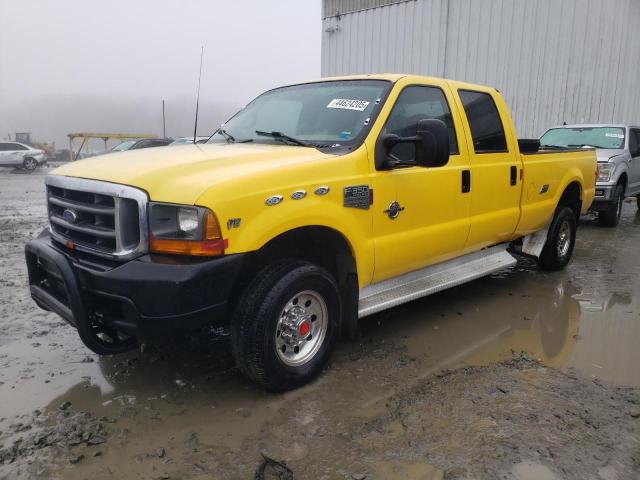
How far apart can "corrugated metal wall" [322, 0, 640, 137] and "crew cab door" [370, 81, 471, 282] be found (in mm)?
11701

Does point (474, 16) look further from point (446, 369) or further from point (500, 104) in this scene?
point (446, 369)

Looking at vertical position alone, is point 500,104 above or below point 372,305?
above

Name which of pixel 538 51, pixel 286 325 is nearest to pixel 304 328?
pixel 286 325

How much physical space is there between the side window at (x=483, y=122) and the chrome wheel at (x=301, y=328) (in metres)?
2.07

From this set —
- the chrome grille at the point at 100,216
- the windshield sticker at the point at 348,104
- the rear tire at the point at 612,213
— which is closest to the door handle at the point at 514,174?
the windshield sticker at the point at 348,104

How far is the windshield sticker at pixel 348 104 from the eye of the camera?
3664 mm

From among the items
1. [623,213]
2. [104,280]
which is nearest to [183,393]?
[104,280]

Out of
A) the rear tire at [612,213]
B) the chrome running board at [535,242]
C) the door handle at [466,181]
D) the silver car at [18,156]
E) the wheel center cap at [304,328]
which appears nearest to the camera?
the wheel center cap at [304,328]

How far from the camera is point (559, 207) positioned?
5977 mm

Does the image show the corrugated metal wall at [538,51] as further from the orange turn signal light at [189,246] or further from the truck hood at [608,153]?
the orange turn signal light at [189,246]

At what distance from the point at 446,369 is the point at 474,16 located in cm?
1413

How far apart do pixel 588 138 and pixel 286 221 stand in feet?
30.6

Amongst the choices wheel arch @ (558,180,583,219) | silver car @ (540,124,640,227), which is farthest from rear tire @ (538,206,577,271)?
silver car @ (540,124,640,227)

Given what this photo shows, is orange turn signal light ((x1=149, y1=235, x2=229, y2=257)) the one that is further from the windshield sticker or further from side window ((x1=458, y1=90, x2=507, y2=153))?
side window ((x1=458, y1=90, x2=507, y2=153))
